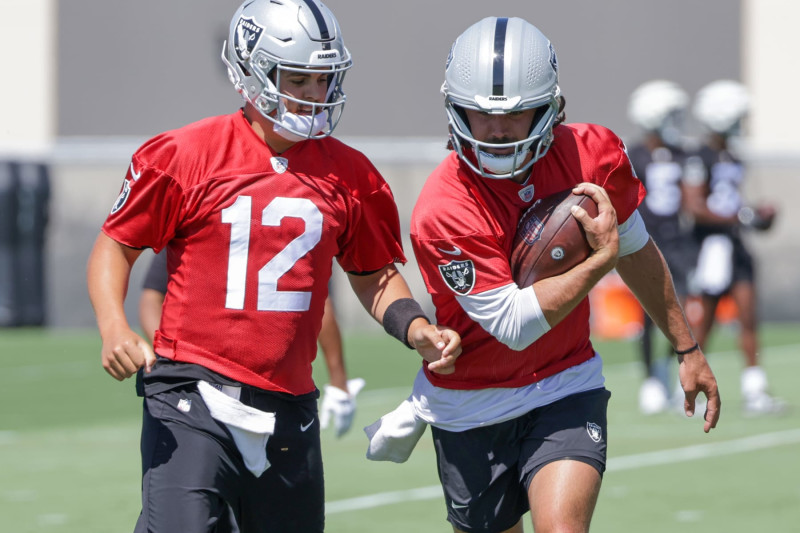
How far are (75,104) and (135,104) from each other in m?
0.90

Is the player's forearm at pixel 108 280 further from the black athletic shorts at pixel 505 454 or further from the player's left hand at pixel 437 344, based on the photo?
the black athletic shorts at pixel 505 454

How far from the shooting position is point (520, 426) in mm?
4508

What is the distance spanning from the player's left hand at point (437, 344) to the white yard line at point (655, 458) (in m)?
2.73

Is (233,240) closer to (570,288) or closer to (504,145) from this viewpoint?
(504,145)

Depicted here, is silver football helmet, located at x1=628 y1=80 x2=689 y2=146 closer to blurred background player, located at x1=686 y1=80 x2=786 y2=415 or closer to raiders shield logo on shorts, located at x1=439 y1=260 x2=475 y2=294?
blurred background player, located at x1=686 y1=80 x2=786 y2=415

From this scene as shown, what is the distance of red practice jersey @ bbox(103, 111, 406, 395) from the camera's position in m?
4.23

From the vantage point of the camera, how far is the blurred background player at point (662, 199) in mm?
9828

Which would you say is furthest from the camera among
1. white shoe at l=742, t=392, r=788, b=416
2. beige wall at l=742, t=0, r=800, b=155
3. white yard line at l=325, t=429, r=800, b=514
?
beige wall at l=742, t=0, r=800, b=155

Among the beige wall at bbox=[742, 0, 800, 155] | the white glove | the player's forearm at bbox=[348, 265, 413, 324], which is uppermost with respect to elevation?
the player's forearm at bbox=[348, 265, 413, 324]

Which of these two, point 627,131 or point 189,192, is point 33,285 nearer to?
point 627,131

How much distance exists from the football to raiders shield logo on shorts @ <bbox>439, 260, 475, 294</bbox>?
0.18 m

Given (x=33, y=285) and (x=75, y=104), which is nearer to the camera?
(x=33, y=285)

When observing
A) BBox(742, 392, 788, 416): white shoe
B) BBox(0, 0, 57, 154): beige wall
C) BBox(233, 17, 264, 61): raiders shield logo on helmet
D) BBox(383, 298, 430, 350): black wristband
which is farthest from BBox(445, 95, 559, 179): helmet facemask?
BBox(0, 0, 57, 154): beige wall

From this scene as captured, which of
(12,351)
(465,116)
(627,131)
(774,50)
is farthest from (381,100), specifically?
(465,116)
